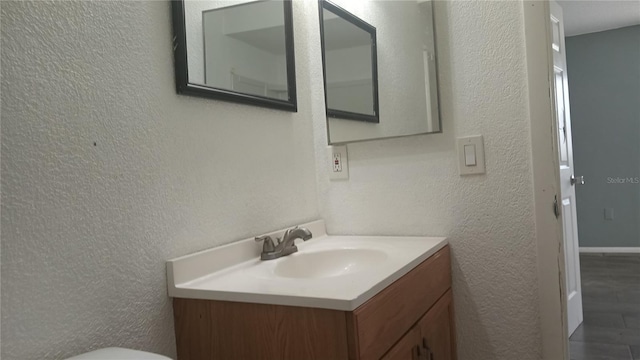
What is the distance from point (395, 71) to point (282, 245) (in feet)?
2.62

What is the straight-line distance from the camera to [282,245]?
150cm

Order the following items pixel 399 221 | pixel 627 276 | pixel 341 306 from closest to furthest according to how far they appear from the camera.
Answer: pixel 341 306, pixel 399 221, pixel 627 276

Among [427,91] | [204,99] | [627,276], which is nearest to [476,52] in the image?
[427,91]

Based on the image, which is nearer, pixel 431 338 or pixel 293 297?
pixel 293 297

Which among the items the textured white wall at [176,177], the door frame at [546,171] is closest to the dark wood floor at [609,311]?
the door frame at [546,171]

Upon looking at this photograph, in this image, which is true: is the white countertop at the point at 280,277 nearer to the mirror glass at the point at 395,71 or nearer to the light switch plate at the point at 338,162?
the light switch plate at the point at 338,162

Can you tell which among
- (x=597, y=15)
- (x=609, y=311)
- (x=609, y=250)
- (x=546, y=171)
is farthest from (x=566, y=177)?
(x=609, y=250)

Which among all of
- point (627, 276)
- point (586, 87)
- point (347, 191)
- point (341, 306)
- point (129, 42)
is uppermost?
point (586, 87)

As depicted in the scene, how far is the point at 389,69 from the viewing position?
1.79 meters

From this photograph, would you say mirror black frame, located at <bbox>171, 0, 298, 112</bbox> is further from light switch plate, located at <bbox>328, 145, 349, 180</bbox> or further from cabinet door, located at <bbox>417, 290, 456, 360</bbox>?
cabinet door, located at <bbox>417, 290, 456, 360</bbox>

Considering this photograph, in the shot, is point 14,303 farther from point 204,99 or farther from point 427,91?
point 427,91

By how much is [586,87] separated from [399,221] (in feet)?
12.2

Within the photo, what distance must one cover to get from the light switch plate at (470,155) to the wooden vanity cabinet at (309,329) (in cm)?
45

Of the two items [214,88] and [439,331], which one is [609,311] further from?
[214,88]
